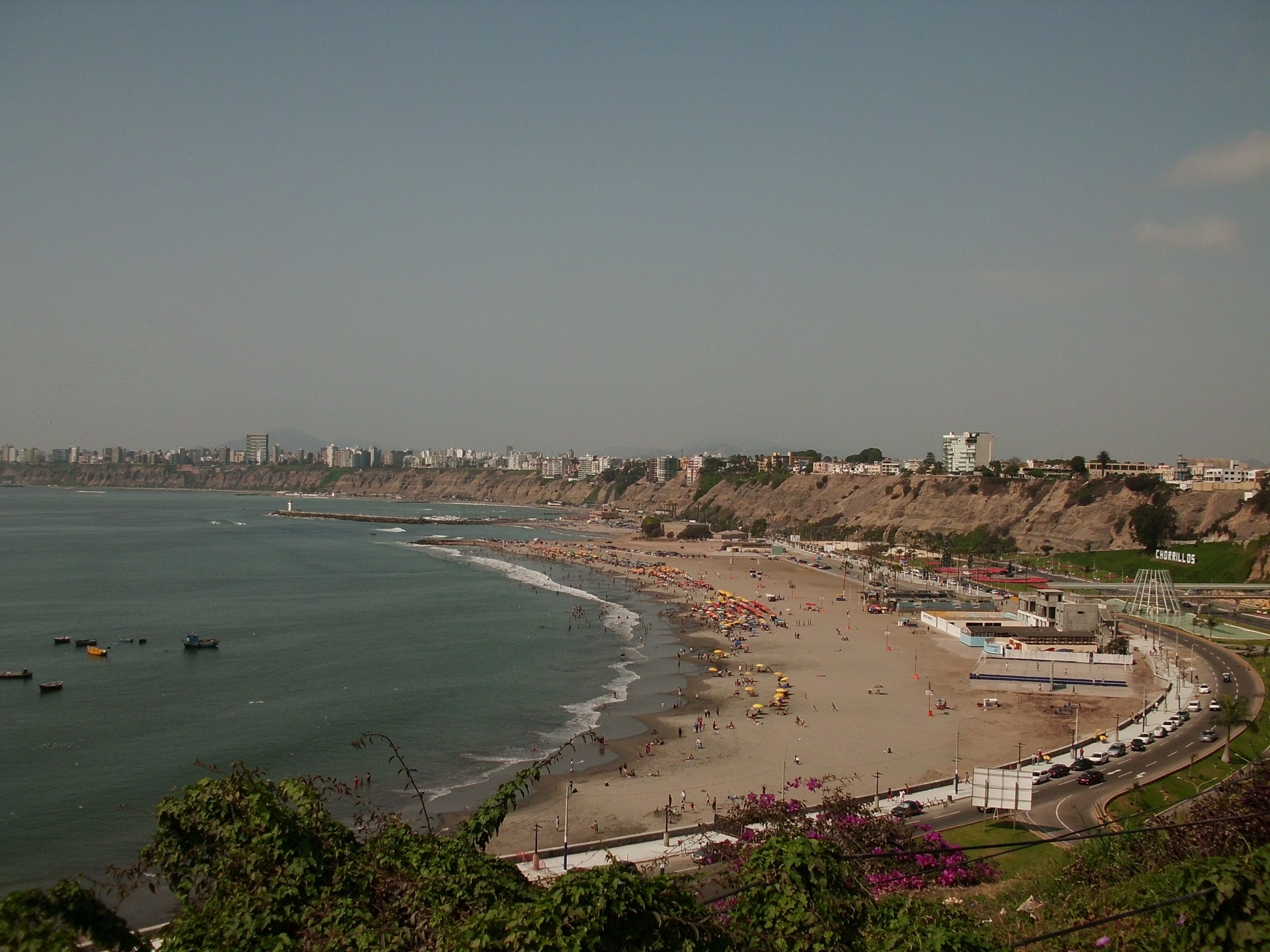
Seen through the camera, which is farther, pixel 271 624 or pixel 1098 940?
pixel 271 624

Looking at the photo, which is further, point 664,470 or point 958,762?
point 664,470

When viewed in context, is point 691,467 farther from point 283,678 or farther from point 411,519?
point 283,678

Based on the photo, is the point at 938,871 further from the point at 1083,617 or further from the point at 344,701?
the point at 1083,617

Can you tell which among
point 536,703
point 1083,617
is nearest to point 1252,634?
point 1083,617

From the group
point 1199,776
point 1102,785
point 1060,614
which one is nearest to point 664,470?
point 1060,614

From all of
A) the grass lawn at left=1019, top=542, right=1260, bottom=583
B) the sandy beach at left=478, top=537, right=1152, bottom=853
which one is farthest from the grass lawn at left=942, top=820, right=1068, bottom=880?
the grass lawn at left=1019, top=542, right=1260, bottom=583

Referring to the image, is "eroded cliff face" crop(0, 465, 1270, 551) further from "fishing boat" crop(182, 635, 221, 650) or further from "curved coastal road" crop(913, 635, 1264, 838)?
"fishing boat" crop(182, 635, 221, 650)

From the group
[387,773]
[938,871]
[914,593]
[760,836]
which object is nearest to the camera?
[760,836]
